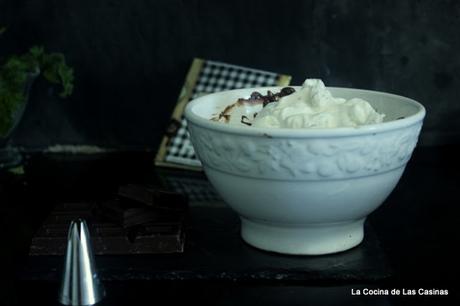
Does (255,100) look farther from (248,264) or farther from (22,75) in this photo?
(22,75)

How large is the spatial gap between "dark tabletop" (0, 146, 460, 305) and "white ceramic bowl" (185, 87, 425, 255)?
35 millimetres

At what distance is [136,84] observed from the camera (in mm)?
1517

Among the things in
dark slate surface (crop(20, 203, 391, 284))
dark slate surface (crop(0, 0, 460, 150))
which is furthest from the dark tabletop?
dark slate surface (crop(0, 0, 460, 150))

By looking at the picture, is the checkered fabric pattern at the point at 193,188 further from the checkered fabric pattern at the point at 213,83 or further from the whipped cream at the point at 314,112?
the whipped cream at the point at 314,112

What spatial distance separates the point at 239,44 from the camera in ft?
4.86

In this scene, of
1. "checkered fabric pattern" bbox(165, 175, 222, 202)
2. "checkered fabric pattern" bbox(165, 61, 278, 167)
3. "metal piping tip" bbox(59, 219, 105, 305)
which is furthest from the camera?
"checkered fabric pattern" bbox(165, 61, 278, 167)

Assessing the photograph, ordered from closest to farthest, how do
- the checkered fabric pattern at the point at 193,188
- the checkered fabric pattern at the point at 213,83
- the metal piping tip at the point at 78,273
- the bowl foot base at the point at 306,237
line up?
the metal piping tip at the point at 78,273
the bowl foot base at the point at 306,237
the checkered fabric pattern at the point at 193,188
the checkered fabric pattern at the point at 213,83

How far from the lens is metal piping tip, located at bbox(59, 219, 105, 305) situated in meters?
0.88

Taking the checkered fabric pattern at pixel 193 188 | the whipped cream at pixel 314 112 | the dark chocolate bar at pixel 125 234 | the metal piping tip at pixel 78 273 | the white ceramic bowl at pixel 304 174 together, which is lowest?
the checkered fabric pattern at pixel 193 188

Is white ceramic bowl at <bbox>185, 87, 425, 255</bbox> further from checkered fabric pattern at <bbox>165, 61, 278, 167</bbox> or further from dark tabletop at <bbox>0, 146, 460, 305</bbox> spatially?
checkered fabric pattern at <bbox>165, 61, 278, 167</bbox>

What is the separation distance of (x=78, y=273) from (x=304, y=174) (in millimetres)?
293

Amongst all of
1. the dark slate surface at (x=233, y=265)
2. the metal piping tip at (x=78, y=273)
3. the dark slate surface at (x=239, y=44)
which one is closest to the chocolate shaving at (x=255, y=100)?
the dark slate surface at (x=233, y=265)

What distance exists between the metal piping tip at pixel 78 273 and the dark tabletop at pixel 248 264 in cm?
3

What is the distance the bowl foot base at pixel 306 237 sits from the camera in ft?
3.20
